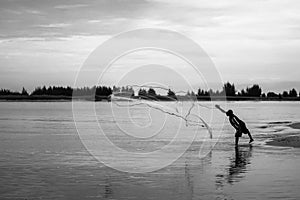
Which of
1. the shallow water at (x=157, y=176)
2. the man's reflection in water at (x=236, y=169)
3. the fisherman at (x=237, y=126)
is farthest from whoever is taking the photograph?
the fisherman at (x=237, y=126)

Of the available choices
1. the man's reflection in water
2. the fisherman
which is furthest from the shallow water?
the fisherman

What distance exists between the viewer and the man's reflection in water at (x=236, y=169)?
14737mm

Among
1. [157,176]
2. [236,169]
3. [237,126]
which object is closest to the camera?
[157,176]

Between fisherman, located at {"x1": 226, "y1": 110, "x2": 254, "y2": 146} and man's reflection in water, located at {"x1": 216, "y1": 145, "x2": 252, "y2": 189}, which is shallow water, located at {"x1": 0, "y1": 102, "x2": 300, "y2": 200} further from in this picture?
fisherman, located at {"x1": 226, "y1": 110, "x2": 254, "y2": 146}

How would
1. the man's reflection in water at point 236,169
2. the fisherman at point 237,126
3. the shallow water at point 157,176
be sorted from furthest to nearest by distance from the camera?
1. the fisherman at point 237,126
2. the man's reflection in water at point 236,169
3. the shallow water at point 157,176

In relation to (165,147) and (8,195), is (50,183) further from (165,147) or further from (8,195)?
(165,147)

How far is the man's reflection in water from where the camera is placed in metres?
14.7

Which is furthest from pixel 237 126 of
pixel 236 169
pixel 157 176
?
pixel 157 176

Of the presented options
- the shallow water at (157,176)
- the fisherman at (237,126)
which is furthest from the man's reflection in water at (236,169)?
the fisherman at (237,126)

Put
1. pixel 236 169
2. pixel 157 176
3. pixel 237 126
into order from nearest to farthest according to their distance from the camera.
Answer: pixel 157 176, pixel 236 169, pixel 237 126

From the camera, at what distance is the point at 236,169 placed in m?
17.0

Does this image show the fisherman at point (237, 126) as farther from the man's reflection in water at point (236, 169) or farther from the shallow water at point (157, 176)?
the man's reflection in water at point (236, 169)

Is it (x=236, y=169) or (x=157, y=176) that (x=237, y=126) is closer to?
(x=236, y=169)

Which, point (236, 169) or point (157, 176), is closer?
point (157, 176)
